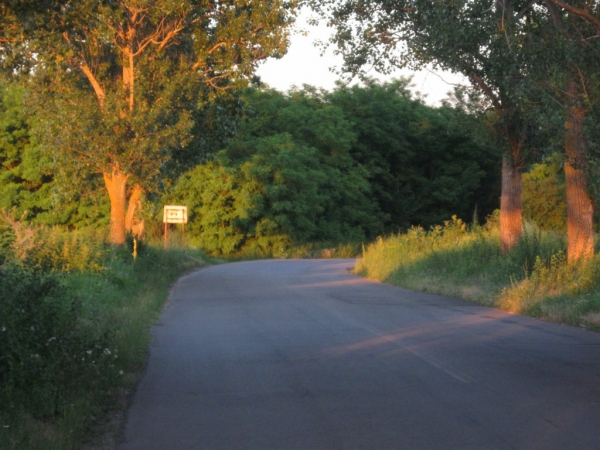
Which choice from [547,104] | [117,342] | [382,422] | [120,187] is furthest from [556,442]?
[120,187]

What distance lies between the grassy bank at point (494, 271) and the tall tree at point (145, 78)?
821cm

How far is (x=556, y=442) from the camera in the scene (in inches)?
257

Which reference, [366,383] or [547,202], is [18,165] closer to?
[547,202]

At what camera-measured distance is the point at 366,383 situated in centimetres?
891

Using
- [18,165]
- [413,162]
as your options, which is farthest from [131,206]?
[413,162]

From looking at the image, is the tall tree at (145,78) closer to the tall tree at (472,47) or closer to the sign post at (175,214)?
the tall tree at (472,47)

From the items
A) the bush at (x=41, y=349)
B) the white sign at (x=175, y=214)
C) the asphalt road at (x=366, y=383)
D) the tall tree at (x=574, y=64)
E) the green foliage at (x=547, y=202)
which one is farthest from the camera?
the green foliage at (x=547, y=202)

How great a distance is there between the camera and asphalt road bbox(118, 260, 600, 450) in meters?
6.80

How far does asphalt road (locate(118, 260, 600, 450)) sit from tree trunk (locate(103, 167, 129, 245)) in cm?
988

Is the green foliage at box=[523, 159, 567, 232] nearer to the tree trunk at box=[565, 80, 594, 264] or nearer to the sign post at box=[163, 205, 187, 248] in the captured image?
the sign post at box=[163, 205, 187, 248]

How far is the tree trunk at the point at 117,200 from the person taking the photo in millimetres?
24938

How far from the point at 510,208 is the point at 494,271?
230cm

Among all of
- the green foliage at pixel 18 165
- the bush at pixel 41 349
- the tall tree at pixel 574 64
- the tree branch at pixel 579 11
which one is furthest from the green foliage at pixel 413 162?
the bush at pixel 41 349

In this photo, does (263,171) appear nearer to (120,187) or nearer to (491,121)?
(120,187)
